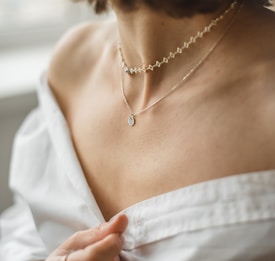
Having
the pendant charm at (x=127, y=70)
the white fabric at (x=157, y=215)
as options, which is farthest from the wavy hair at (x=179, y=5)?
the white fabric at (x=157, y=215)

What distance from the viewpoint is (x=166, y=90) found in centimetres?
82

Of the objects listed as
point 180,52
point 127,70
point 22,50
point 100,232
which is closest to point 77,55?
point 127,70

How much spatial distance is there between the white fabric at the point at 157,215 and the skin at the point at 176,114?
0.02m

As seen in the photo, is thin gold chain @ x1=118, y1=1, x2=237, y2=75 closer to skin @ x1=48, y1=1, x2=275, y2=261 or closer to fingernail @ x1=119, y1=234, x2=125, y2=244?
skin @ x1=48, y1=1, x2=275, y2=261

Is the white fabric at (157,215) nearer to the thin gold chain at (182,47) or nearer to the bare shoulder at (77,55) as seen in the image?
the bare shoulder at (77,55)

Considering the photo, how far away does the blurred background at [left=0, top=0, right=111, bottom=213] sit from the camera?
56.1 inches

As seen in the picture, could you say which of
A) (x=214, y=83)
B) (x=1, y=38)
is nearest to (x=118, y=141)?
(x=214, y=83)

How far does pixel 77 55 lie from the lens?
1.05 meters

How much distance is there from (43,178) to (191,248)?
39cm

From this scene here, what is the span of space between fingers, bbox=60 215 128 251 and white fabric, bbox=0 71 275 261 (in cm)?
3

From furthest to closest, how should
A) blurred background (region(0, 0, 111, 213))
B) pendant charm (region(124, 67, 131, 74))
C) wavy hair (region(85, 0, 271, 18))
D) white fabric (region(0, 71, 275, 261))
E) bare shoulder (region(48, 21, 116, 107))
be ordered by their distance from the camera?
blurred background (region(0, 0, 111, 213)) < bare shoulder (region(48, 21, 116, 107)) < pendant charm (region(124, 67, 131, 74)) < wavy hair (region(85, 0, 271, 18)) < white fabric (region(0, 71, 275, 261))

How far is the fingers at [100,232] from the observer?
2.33 feet

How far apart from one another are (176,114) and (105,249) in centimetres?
23

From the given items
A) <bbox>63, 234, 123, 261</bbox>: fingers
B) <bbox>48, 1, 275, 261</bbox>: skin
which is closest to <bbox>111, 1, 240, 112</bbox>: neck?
<bbox>48, 1, 275, 261</bbox>: skin
